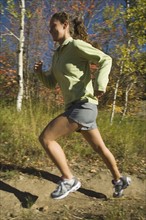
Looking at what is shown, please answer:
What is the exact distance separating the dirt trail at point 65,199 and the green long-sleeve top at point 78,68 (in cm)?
110

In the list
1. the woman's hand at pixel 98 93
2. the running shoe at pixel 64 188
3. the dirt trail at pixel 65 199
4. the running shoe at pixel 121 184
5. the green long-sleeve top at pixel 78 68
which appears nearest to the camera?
the woman's hand at pixel 98 93

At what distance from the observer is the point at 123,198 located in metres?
3.83

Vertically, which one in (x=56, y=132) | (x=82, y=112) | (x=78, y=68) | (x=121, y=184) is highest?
(x=78, y=68)

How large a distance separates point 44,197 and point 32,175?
1.57 feet

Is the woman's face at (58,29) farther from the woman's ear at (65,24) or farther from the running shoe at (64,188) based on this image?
the running shoe at (64,188)

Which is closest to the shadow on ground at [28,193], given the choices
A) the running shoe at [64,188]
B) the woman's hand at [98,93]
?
the running shoe at [64,188]

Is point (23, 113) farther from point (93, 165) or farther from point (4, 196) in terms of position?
A: point (4, 196)

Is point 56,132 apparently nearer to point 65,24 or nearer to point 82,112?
point 82,112

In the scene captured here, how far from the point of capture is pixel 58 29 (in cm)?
310

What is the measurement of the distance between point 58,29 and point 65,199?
1.84 metres

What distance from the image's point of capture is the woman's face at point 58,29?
310cm

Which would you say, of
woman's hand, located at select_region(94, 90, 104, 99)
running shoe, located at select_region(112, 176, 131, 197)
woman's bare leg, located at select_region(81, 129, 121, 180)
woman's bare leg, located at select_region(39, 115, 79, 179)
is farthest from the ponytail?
running shoe, located at select_region(112, 176, 131, 197)

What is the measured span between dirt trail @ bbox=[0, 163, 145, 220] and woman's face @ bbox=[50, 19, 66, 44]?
67.0 inches

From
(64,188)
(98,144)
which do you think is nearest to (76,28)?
(98,144)
